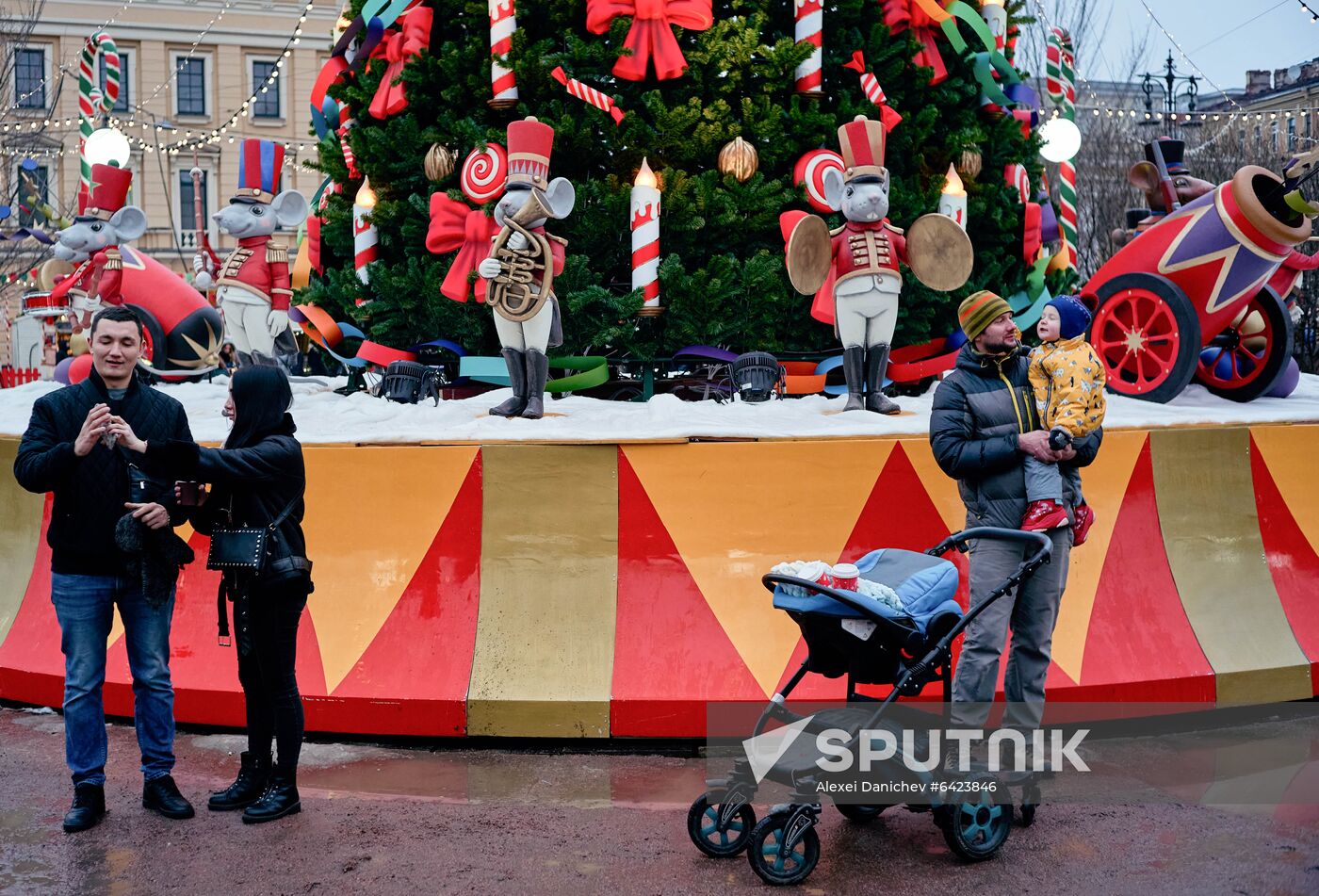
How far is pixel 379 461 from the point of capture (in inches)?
261

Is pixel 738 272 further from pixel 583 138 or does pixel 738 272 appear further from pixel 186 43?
pixel 186 43

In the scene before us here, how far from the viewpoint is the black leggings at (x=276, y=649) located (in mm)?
5230

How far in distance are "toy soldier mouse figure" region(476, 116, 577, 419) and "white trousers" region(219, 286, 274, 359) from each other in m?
2.34

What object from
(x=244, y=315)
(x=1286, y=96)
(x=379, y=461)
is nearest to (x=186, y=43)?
(x=1286, y=96)

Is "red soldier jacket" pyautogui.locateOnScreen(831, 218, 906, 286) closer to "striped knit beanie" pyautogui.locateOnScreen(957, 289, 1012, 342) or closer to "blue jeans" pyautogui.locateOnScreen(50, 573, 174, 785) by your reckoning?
"striped knit beanie" pyautogui.locateOnScreen(957, 289, 1012, 342)

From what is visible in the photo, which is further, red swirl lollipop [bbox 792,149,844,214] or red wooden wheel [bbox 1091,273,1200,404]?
red swirl lollipop [bbox 792,149,844,214]

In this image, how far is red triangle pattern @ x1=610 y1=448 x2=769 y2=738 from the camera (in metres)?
6.19

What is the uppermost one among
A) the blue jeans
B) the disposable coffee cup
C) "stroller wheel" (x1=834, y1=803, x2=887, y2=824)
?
the disposable coffee cup

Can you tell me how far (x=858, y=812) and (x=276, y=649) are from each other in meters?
2.33

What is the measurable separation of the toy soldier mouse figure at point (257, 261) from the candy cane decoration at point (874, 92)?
382 cm

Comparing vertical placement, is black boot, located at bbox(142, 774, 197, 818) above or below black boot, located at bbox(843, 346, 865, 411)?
below

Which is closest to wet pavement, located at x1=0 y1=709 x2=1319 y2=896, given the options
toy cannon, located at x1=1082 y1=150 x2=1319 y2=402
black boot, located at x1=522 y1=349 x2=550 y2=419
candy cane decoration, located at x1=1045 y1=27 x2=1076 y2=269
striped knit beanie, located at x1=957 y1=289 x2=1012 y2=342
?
striped knit beanie, located at x1=957 y1=289 x2=1012 y2=342

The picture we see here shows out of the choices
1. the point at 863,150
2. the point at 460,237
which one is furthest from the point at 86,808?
the point at 863,150

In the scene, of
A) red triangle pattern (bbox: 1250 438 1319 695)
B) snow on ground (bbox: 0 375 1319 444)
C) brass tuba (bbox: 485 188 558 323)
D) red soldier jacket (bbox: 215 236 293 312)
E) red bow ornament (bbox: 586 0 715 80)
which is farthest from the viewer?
red soldier jacket (bbox: 215 236 293 312)
